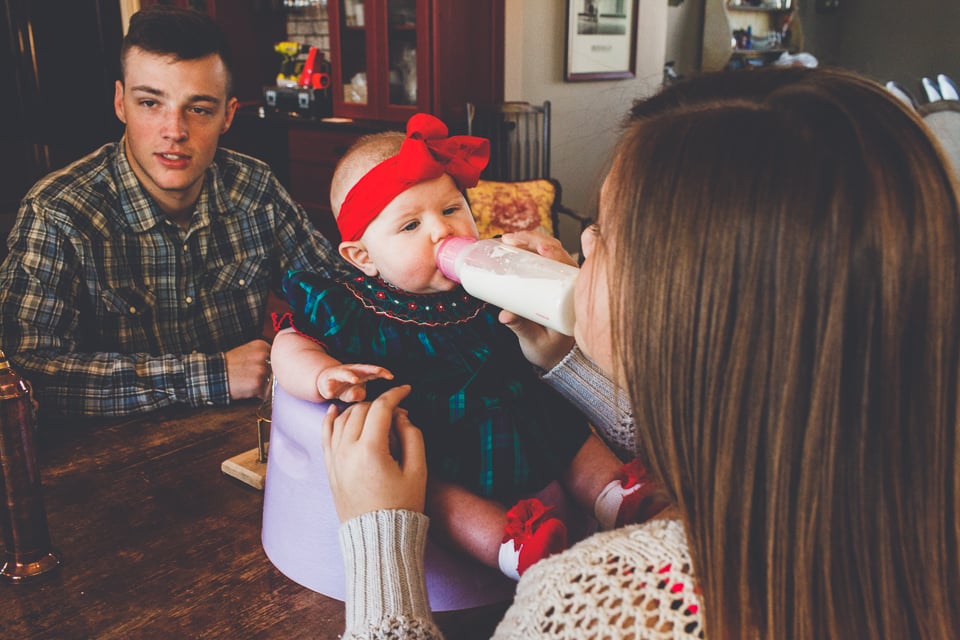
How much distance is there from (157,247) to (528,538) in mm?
1422

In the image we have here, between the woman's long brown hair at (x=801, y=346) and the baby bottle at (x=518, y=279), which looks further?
the baby bottle at (x=518, y=279)

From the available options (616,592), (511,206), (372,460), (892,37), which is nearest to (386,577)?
(372,460)

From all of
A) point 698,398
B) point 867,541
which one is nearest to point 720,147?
point 698,398

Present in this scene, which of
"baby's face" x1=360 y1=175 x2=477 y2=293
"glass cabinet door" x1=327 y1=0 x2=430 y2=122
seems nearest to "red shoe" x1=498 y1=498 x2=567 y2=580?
"baby's face" x1=360 y1=175 x2=477 y2=293

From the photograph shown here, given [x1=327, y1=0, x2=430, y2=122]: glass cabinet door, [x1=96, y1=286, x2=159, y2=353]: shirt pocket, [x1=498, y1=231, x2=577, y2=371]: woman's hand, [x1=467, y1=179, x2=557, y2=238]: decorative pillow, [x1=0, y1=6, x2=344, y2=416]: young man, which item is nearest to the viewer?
[x1=498, y1=231, x2=577, y2=371]: woman's hand

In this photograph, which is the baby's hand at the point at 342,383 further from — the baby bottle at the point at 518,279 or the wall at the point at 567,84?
the wall at the point at 567,84

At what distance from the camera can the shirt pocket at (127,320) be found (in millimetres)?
1832

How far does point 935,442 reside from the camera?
552mm

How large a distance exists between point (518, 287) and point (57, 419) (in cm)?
84

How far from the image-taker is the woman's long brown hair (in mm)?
508

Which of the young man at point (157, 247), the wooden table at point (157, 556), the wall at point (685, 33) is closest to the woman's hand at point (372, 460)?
the wooden table at point (157, 556)

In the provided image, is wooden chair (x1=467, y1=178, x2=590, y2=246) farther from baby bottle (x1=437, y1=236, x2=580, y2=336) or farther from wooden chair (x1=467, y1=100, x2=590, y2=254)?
baby bottle (x1=437, y1=236, x2=580, y2=336)

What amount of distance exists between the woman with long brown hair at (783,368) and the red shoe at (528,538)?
7.3 inches

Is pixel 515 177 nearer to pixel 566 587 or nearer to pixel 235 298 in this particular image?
pixel 235 298
